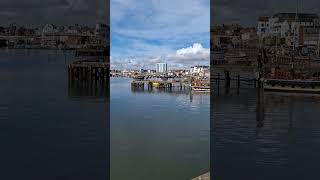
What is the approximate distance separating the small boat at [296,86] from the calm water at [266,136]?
393 mm

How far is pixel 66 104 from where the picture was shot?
13.5 m

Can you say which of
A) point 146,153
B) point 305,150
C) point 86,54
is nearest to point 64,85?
point 86,54

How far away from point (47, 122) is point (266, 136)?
530 centimetres

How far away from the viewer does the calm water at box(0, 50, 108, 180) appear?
6.54 m

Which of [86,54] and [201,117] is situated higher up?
[86,54]

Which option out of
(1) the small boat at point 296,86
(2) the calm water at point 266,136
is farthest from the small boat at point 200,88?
(1) the small boat at point 296,86

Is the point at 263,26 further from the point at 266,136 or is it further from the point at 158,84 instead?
the point at 266,136

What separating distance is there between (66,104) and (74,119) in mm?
1817

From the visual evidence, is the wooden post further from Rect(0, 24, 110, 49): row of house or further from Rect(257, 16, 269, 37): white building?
Rect(0, 24, 110, 49): row of house

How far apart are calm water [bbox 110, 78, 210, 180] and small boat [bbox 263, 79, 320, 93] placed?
299 cm

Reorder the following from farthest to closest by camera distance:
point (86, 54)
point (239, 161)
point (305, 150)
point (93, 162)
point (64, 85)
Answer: point (64, 85)
point (86, 54)
point (305, 150)
point (93, 162)
point (239, 161)

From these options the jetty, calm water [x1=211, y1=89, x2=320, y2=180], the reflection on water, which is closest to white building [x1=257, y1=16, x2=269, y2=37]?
calm water [x1=211, y1=89, x2=320, y2=180]

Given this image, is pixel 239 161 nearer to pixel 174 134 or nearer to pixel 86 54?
pixel 174 134

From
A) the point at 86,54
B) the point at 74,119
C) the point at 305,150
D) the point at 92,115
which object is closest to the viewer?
the point at 305,150
